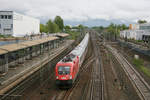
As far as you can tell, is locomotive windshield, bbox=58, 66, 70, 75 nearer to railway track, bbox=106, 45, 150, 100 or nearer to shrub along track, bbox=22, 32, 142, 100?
shrub along track, bbox=22, 32, 142, 100

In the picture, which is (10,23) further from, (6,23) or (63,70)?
(63,70)

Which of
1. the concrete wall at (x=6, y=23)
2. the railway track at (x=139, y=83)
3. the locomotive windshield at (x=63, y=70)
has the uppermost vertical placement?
the concrete wall at (x=6, y=23)

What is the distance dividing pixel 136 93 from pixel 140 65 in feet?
50.3

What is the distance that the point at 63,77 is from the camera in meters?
17.2

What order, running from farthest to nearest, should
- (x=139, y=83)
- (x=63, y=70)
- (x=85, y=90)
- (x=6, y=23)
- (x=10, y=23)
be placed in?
(x=6, y=23) < (x=10, y=23) < (x=139, y=83) < (x=85, y=90) < (x=63, y=70)

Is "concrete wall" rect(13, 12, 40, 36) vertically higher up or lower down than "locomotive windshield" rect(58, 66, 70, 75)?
higher up

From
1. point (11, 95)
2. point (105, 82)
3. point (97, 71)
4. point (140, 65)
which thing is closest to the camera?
point (11, 95)

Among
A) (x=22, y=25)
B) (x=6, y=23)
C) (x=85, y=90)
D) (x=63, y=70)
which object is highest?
(x=22, y=25)

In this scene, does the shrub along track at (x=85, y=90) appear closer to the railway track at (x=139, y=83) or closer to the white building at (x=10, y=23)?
the railway track at (x=139, y=83)

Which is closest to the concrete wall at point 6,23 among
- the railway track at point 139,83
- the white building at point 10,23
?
the white building at point 10,23

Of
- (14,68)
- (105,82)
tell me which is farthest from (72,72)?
(14,68)

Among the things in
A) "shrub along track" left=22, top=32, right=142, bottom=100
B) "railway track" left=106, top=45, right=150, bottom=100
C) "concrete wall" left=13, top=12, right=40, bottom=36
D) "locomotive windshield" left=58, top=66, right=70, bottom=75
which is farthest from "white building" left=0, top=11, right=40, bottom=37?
"locomotive windshield" left=58, top=66, right=70, bottom=75

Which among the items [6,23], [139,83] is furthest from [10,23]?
A: [139,83]

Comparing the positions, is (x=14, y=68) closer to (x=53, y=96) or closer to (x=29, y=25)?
(x=53, y=96)
